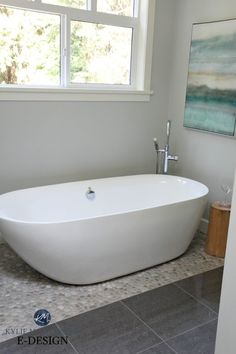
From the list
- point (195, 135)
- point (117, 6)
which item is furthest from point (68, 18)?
point (195, 135)

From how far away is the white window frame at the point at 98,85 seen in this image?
2.92 metres

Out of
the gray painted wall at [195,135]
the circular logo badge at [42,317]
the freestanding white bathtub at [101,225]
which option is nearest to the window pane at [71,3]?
the gray painted wall at [195,135]

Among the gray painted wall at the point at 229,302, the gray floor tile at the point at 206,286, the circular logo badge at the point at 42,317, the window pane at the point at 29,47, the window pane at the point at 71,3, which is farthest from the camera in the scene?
the window pane at the point at 71,3

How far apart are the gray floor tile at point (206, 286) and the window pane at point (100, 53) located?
6.45 feet

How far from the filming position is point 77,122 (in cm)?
327

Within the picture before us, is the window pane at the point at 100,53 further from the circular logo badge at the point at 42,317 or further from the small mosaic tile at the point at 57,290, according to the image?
the circular logo badge at the point at 42,317

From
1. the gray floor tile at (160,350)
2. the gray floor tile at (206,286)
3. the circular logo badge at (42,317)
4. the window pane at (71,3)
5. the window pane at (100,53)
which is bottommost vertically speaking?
the gray floor tile at (206,286)

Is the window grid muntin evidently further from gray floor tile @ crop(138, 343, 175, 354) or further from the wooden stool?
gray floor tile @ crop(138, 343, 175, 354)

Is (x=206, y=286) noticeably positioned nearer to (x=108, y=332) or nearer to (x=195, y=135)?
(x=108, y=332)

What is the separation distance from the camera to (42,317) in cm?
217

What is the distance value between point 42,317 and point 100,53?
2.34m

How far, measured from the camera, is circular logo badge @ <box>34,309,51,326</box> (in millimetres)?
2126

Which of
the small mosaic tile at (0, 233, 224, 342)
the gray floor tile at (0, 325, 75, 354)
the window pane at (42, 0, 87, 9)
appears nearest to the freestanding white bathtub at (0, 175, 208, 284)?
the small mosaic tile at (0, 233, 224, 342)

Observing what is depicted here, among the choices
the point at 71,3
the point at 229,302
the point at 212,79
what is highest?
the point at 71,3
